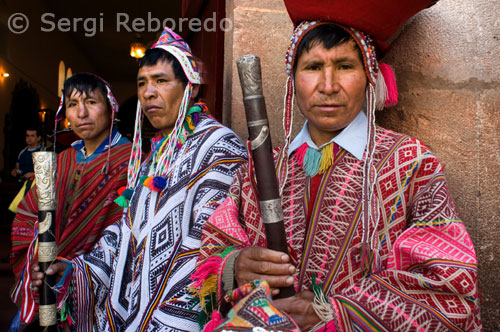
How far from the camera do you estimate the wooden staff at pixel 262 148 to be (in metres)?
1.20

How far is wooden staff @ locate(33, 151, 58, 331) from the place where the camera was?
2.18 meters

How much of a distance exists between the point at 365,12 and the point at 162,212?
1.25 meters

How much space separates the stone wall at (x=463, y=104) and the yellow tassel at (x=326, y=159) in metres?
0.61

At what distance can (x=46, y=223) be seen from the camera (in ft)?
7.14

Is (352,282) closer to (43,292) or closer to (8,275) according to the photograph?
(43,292)

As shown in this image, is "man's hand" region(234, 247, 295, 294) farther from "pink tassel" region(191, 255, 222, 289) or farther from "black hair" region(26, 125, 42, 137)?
"black hair" region(26, 125, 42, 137)

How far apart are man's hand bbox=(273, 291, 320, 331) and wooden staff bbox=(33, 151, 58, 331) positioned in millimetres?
1481

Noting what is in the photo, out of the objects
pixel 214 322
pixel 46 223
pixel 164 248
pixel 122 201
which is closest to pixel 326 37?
pixel 214 322

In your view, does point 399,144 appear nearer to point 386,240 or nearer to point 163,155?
point 386,240

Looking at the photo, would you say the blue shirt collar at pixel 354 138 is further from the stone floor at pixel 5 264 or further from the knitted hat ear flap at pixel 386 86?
the stone floor at pixel 5 264

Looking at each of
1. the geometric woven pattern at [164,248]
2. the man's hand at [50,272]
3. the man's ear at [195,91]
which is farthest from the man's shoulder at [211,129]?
the man's hand at [50,272]

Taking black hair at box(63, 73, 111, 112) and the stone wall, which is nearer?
the stone wall

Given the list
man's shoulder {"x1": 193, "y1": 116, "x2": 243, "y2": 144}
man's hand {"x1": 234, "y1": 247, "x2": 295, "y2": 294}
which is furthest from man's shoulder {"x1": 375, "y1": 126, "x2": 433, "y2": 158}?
man's shoulder {"x1": 193, "y1": 116, "x2": 243, "y2": 144}

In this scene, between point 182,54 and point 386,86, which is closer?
point 386,86
